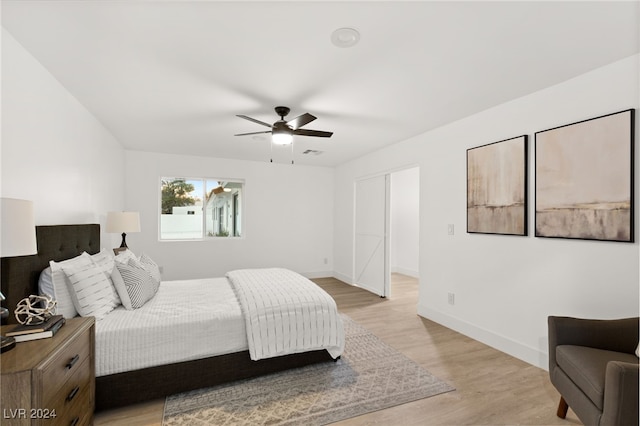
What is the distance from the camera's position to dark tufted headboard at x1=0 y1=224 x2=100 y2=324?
6.11ft

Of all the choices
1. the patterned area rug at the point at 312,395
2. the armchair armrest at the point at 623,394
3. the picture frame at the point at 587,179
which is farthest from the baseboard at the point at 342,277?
the armchair armrest at the point at 623,394

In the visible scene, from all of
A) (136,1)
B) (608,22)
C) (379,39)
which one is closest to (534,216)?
(608,22)

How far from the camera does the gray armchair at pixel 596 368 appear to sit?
146cm

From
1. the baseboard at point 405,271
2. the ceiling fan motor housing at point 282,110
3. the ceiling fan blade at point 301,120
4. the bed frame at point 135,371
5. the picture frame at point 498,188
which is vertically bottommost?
the baseboard at point 405,271

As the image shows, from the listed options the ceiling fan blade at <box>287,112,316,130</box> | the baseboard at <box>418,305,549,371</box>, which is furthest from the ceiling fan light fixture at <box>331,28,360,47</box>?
the baseboard at <box>418,305,549,371</box>

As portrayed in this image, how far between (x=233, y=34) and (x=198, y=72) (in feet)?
2.17

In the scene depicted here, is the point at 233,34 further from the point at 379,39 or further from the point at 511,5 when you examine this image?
the point at 511,5

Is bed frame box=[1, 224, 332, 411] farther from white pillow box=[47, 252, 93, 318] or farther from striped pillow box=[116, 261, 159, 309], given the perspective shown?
striped pillow box=[116, 261, 159, 309]

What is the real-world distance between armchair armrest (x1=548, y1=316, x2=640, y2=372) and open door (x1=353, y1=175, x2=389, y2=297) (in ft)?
10.3

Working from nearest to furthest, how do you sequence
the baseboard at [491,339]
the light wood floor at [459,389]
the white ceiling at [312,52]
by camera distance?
the white ceiling at [312,52] < the light wood floor at [459,389] < the baseboard at [491,339]

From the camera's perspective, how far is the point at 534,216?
2.81 metres

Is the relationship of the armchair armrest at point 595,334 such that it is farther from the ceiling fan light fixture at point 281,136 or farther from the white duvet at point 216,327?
the ceiling fan light fixture at point 281,136

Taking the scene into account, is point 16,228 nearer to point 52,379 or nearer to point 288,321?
point 52,379

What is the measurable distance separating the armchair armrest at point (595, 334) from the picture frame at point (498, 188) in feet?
3.39
